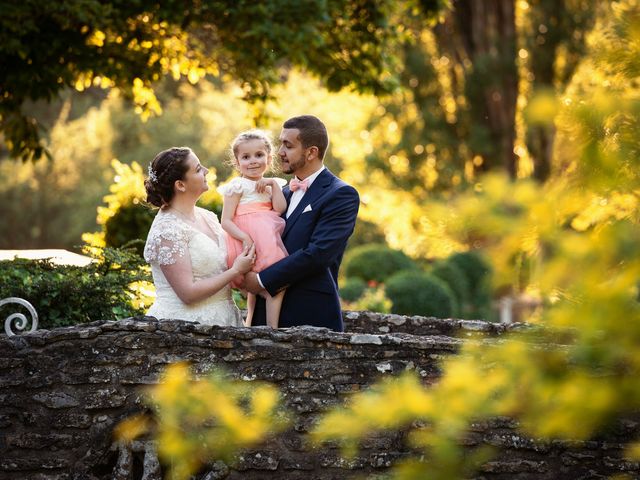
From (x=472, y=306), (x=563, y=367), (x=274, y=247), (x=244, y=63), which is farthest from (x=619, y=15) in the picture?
(x=472, y=306)

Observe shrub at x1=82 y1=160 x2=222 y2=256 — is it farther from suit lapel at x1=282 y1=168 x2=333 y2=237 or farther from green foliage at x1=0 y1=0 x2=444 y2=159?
suit lapel at x1=282 y1=168 x2=333 y2=237

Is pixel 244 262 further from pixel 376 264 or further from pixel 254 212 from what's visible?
pixel 376 264

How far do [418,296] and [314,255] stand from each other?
7550 millimetres

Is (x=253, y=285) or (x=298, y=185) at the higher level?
(x=298, y=185)

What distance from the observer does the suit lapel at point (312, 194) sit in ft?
16.8

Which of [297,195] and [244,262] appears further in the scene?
[297,195]

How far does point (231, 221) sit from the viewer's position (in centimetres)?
513

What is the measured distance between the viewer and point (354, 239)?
94.9 ft

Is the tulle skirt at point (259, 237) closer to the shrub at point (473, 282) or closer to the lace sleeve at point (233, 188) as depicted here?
the lace sleeve at point (233, 188)

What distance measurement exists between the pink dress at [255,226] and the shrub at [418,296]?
23.9 feet

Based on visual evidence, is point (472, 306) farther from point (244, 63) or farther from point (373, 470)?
point (373, 470)

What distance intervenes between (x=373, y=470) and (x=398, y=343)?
1.77ft

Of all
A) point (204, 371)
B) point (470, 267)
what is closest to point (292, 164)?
point (204, 371)

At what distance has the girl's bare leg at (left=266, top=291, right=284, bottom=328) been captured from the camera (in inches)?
199
